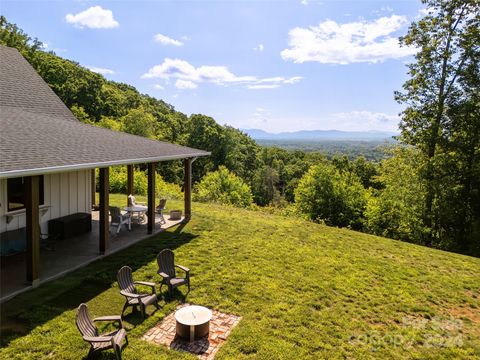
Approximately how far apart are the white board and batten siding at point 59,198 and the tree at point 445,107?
17.3 meters

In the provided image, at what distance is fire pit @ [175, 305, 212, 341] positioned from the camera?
5391 millimetres

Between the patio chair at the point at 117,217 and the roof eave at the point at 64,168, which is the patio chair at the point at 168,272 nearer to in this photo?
the roof eave at the point at 64,168

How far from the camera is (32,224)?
6324 mm

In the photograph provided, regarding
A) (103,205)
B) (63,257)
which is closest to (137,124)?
(103,205)

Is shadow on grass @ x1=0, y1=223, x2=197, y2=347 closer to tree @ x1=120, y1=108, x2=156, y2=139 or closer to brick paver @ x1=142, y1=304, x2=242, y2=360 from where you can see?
brick paver @ x1=142, y1=304, x2=242, y2=360

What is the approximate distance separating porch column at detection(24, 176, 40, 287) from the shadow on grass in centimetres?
34

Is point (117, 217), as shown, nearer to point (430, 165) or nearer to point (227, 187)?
point (430, 165)

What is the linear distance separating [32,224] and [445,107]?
20.1 meters

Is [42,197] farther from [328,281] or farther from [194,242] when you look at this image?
[328,281]

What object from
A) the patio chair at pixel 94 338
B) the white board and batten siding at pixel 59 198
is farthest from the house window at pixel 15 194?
the patio chair at pixel 94 338

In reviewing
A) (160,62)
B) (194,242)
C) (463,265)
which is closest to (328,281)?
(194,242)

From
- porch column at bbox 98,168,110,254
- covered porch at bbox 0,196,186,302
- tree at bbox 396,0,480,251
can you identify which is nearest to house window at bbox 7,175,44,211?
covered porch at bbox 0,196,186,302

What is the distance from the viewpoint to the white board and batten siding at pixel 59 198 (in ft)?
28.1

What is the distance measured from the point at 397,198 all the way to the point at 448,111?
5.47 metres
